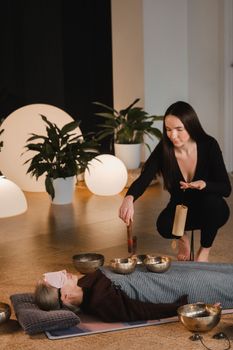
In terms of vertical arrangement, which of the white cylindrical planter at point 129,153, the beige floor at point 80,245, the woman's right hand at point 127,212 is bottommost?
the beige floor at point 80,245

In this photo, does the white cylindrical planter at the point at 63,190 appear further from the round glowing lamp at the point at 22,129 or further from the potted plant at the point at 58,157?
the round glowing lamp at the point at 22,129

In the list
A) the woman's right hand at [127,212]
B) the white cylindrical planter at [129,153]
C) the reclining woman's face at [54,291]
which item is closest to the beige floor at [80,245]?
the reclining woman's face at [54,291]

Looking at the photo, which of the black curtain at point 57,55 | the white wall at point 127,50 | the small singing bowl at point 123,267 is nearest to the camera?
the small singing bowl at point 123,267

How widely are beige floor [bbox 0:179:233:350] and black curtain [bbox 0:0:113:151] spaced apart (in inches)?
41.5

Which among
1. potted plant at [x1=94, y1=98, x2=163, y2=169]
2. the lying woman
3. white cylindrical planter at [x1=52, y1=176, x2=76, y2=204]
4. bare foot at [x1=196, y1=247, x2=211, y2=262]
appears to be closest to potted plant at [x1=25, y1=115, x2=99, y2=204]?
white cylindrical planter at [x1=52, y1=176, x2=76, y2=204]

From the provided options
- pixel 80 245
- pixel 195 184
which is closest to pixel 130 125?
pixel 80 245

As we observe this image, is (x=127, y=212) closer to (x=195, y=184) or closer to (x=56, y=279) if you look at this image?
(x=195, y=184)

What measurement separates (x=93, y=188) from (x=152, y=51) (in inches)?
46.5

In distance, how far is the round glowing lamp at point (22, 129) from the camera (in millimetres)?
5656

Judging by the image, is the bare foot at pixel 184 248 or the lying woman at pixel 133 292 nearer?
the lying woman at pixel 133 292

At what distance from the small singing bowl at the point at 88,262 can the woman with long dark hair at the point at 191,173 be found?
14.5 inches

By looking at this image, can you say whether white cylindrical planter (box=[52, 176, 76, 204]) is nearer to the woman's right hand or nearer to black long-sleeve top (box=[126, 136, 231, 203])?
black long-sleeve top (box=[126, 136, 231, 203])

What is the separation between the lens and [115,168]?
5719 millimetres

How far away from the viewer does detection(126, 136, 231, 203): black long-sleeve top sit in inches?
152
